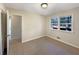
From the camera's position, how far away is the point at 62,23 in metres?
4.62

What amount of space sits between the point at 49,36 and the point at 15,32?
2.13 meters

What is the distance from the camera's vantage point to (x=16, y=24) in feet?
16.6

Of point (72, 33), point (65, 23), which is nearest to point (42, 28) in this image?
point (65, 23)

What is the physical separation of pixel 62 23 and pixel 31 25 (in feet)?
5.72

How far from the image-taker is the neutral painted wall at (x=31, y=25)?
4535mm

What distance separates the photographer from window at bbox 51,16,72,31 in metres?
4.14

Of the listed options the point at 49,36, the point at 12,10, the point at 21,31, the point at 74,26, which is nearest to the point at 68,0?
the point at 74,26

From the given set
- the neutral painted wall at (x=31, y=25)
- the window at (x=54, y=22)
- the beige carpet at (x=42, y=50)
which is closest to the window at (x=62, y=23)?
the window at (x=54, y=22)

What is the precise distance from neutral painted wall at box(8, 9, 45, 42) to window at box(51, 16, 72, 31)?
0.89 m

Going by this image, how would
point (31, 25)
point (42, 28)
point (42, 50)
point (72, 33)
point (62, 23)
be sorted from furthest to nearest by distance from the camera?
point (42, 28), point (31, 25), point (62, 23), point (72, 33), point (42, 50)

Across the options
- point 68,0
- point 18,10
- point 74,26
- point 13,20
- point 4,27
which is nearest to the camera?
point 68,0

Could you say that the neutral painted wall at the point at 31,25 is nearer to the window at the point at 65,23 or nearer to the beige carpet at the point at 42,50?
the beige carpet at the point at 42,50

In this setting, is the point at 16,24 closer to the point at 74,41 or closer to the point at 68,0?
the point at 74,41

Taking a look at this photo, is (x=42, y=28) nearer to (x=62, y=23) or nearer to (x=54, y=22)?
(x=54, y=22)
